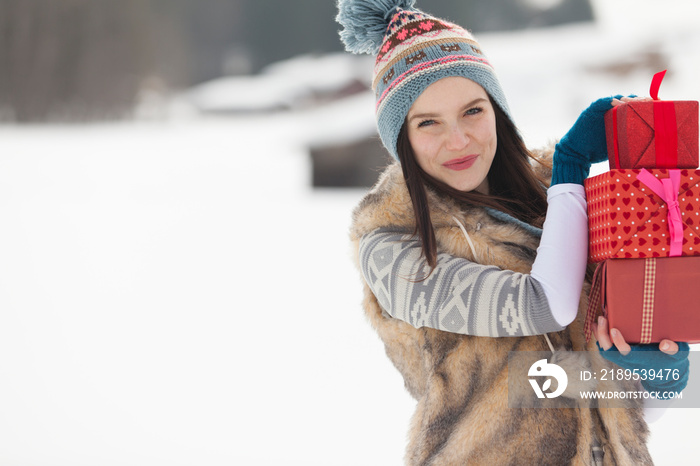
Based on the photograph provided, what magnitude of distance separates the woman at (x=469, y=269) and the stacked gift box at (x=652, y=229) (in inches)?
1.3

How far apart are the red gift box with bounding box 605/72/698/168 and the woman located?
0.19ft

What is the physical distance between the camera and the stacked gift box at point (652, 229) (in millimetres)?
667

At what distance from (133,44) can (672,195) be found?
799 centimetres

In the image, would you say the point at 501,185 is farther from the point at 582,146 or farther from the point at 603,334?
the point at 603,334

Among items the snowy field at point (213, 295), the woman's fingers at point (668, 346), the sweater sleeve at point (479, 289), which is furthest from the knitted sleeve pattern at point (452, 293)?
the snowy field at point (213, 295)

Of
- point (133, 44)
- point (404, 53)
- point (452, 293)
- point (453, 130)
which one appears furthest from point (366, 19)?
point (133, 44)

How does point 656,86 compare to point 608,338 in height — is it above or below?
above

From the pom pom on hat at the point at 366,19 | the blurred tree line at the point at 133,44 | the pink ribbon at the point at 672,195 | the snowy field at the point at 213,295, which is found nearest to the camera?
the pink ribbon at the point at 672,195

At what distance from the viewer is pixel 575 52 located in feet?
18.4

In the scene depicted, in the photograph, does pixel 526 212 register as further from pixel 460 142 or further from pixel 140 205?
pixel 140 205

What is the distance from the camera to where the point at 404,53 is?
867 millimetres

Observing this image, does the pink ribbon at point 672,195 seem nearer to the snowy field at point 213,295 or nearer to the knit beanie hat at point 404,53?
the knit beanie hat at point 404,53

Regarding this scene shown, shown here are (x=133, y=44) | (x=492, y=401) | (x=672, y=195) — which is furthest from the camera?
(x=133, y=44)

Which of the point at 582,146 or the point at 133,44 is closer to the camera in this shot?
the point at 582,146
